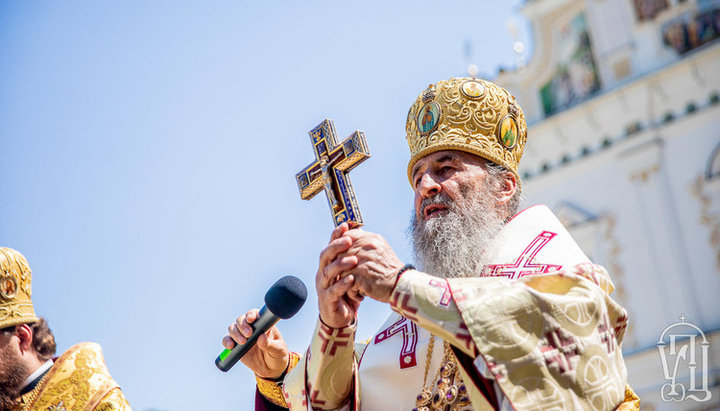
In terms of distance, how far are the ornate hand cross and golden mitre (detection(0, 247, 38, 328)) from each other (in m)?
2.49

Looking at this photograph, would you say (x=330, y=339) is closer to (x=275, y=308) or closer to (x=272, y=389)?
(x=275, y=308)

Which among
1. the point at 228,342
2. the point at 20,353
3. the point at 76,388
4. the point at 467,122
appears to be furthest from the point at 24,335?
the point at 467,122

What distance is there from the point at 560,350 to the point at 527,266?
57 cm

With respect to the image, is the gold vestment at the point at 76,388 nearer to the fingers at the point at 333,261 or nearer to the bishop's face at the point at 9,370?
the bishop's face at the point at 9,370

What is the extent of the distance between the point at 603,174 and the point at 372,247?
15.8 meters

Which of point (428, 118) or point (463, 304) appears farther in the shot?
point (428, 118)

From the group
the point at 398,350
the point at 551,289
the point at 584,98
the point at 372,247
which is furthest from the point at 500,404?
the point at 584,98

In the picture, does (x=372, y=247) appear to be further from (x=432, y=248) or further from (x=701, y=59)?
(x=701, y=59)

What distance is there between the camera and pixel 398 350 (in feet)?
11.8

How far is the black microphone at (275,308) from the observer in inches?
127

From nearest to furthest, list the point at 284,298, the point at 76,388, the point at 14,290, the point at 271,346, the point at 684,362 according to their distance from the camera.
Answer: the point at 284,298 < the point at 271,346 < the point at 76,388 < the point at 14,290 < the point at 684,362

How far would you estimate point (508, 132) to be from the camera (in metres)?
4.20

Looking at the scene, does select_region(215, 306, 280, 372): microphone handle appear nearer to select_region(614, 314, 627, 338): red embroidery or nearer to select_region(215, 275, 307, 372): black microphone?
select_region(215, 275, 307, 372): black microphone

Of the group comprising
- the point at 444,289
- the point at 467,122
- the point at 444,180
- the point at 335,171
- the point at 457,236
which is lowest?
the point at 444,289
